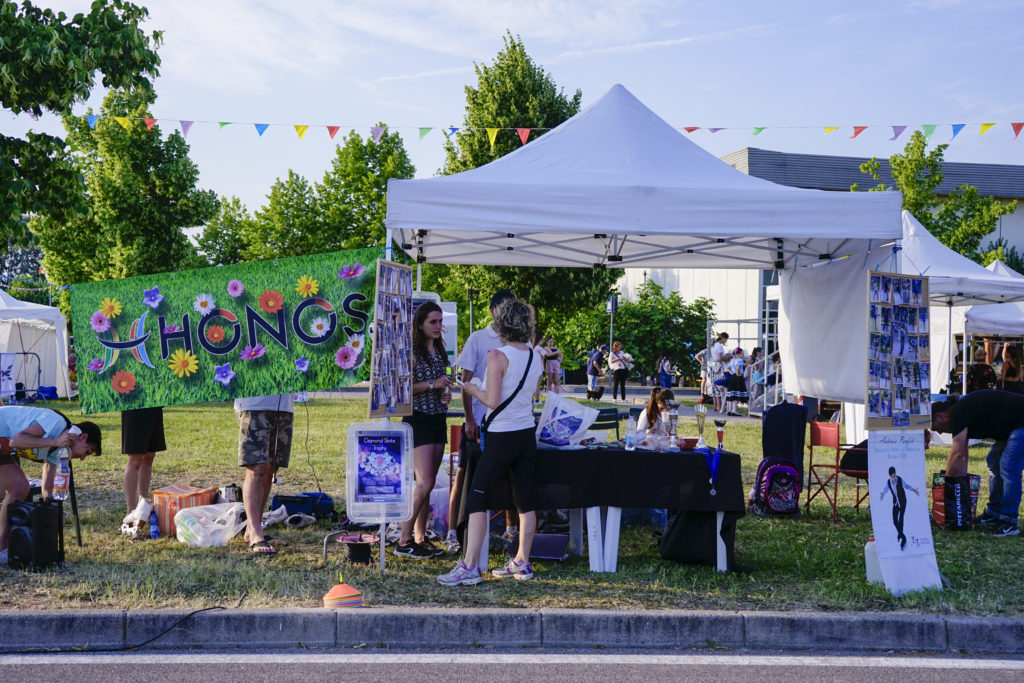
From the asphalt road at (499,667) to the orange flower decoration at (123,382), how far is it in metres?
2.17

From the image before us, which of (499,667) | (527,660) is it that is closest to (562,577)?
(527,660)

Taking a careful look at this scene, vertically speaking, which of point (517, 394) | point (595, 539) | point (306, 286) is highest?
point (306, 286)

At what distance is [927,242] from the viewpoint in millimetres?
13938

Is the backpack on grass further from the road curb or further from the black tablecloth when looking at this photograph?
the road curb

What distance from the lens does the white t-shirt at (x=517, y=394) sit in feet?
18.1

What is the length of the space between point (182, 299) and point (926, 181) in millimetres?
21840

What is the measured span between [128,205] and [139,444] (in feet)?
97.4

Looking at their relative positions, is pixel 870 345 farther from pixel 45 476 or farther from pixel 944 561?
pixel 45 476

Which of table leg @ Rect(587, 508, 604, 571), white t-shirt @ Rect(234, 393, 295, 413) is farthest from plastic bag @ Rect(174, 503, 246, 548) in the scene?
table leg @ Rect(587, 508, 604, 571)

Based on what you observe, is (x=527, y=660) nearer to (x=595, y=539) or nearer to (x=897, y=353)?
(x=595, y=539)

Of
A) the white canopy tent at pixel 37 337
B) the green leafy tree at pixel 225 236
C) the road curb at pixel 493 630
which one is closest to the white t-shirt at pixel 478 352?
the road curb at pixel 493 630

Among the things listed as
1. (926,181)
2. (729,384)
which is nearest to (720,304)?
(926,181)

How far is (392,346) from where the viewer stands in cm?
600

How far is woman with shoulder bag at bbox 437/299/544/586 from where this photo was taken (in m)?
5.52
